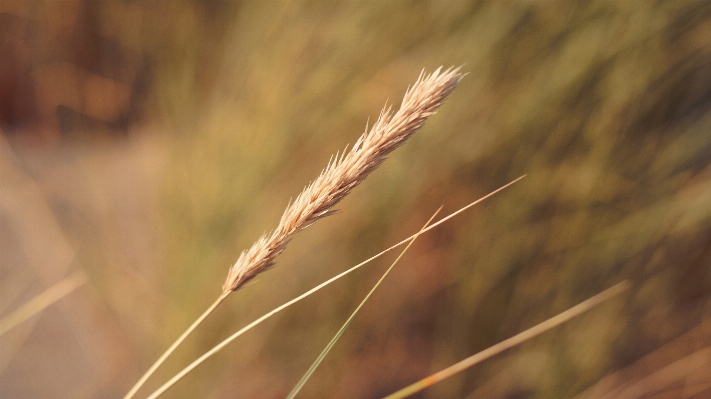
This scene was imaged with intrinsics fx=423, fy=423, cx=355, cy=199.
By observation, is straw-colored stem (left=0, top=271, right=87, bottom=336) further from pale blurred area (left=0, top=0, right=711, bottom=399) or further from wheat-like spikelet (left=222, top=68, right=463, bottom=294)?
wheat-like spikelet (left=222, top=68, right=463, bottom=294)

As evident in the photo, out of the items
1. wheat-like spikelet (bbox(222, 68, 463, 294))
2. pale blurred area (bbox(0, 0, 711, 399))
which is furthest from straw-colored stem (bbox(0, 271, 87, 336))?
wheat-like spikelet (bbox(222, 68, 463, 294))

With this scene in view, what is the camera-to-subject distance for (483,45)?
0.54 metres

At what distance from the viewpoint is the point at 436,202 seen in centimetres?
65

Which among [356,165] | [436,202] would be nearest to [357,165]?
[356,165]

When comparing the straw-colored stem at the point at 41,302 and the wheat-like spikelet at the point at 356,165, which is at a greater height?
the straw-colored stem at the point at 41,302

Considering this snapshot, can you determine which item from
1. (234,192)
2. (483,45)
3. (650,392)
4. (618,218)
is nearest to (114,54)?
(234,192)

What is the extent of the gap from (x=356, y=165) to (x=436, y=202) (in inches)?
17.2

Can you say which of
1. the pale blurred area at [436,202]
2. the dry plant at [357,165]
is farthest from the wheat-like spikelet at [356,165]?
the pale blurred area at [436,202]

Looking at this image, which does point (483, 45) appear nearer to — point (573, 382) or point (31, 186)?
point (573, 382)

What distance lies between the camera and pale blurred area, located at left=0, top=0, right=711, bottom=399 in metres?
0.54

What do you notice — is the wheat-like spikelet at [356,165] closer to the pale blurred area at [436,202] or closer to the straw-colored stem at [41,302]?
the pale blurred area at [436,202]

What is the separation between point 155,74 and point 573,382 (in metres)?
0.86

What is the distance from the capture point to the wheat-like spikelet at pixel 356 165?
0.71 ft

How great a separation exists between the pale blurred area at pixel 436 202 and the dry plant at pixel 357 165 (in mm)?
219
